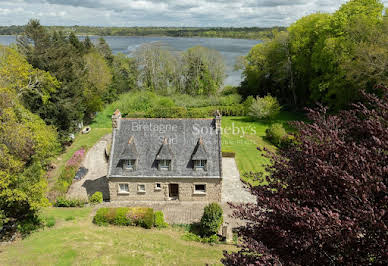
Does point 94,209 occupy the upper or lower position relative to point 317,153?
lower

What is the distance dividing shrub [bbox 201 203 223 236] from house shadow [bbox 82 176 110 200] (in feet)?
33.1

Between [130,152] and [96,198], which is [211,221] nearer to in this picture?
[130,152]

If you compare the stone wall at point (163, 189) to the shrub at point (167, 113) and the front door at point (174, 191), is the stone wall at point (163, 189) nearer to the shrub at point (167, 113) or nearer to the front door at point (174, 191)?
the front door at point (174, 191)

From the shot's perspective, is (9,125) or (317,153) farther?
(9,125)

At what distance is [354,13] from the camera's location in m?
35.6

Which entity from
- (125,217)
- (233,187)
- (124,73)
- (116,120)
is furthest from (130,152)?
(124,73)

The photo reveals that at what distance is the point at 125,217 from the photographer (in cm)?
1889

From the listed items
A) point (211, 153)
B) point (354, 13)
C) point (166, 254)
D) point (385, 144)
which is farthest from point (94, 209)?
point (354, 13)

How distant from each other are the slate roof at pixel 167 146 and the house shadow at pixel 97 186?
11.8 ft

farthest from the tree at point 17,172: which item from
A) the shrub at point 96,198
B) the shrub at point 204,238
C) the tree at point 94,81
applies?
the tree at point 94,81

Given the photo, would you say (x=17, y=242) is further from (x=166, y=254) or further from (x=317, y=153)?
(x=317, y=153)

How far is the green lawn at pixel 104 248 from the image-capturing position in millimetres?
14115

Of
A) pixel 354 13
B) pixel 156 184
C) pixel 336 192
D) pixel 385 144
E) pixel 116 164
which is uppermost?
pixel 354 13

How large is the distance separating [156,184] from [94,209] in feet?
17.6
